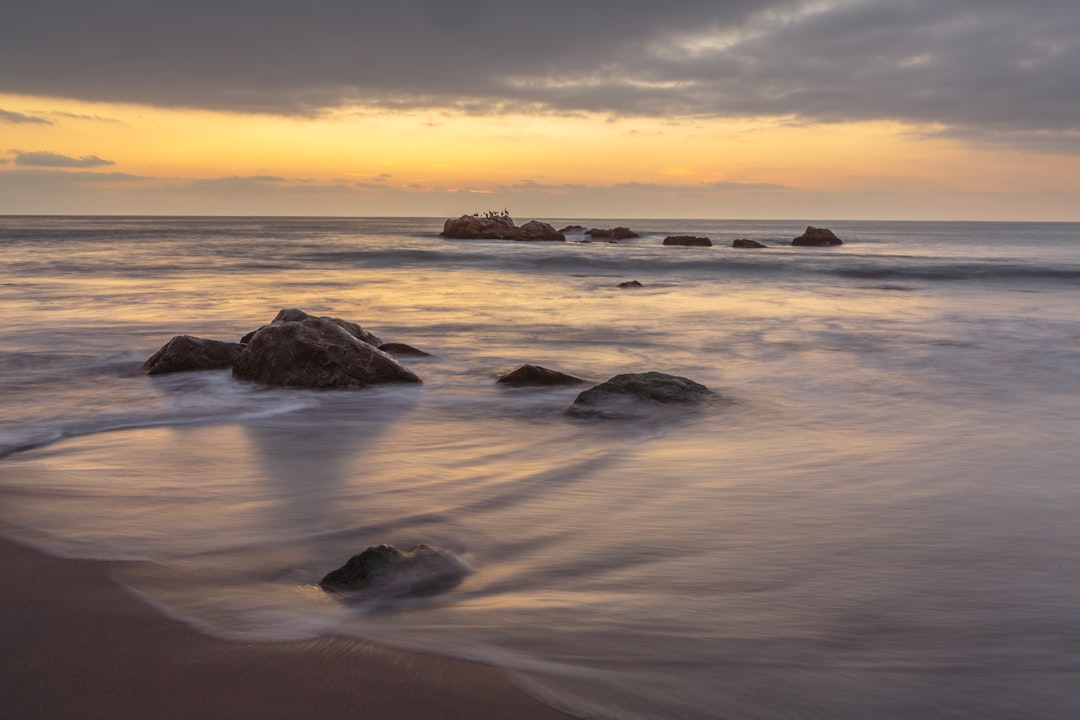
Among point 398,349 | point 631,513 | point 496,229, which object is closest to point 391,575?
point 631,513

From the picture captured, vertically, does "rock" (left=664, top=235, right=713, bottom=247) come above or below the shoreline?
above

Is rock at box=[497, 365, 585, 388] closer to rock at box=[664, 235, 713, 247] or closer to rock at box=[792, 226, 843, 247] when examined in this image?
rock at box=[664, 235, 713, 247]

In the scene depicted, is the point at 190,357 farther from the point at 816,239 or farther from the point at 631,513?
the point at 816,239

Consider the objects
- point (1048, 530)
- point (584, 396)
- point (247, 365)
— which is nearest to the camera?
point (1048, 530)

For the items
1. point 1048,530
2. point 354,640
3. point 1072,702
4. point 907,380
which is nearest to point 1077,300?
point 907,380

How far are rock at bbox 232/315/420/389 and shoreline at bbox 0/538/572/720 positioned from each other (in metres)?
4.62

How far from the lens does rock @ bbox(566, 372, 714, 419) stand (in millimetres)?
6156

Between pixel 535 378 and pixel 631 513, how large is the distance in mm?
3666

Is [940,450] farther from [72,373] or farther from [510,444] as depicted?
[72,373]

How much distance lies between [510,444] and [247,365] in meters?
3.26

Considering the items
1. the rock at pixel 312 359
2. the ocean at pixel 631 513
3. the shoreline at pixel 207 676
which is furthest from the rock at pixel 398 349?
the shoreline at pixel 207 676

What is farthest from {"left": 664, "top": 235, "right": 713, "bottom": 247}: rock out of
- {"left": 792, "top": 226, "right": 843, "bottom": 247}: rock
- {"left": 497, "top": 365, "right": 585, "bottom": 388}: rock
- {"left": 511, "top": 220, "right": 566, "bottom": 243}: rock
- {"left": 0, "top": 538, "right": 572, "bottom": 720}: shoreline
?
{"left": 0, "top": 538, "right": 572, "bottom": 720}: shoreline

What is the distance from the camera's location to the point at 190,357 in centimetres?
786

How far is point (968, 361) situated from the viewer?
9.84 meters
